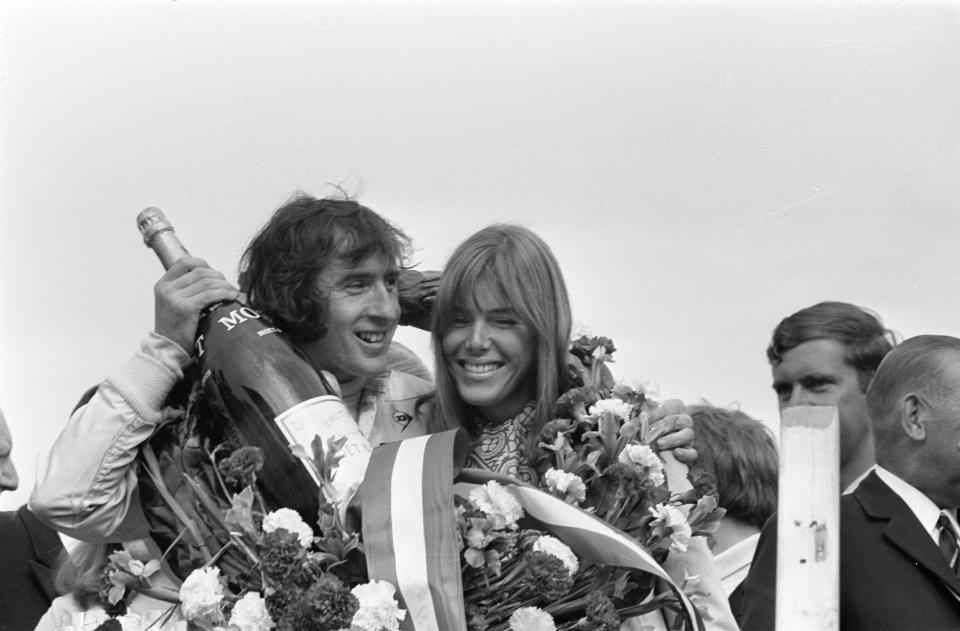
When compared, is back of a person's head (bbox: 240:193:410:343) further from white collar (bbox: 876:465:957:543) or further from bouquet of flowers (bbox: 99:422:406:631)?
white collar (bbox: 876:465:957:543)

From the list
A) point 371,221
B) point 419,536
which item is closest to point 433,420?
point 371,221

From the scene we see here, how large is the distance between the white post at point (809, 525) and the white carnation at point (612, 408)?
85 cm

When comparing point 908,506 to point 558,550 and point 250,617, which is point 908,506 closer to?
point 558,550

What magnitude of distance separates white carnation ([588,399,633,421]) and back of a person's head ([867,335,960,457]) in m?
0.65

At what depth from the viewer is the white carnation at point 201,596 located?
279 cm

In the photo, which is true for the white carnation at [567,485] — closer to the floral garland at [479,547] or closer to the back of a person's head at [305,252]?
the floral garland at [479,547]

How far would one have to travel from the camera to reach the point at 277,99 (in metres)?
4.02

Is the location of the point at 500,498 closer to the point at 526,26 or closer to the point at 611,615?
the point at 611,615

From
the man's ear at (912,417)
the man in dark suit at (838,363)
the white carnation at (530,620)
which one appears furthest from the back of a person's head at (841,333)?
the white carnation at (530,620)

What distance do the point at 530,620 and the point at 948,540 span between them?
108 cm

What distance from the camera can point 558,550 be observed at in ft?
9.61

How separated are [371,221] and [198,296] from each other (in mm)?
498

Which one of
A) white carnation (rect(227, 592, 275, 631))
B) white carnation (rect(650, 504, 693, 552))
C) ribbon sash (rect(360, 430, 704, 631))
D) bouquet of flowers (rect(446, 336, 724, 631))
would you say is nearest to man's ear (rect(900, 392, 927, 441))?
bouquet of flowers (rect(446, 336, 724, 631))

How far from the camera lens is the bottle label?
3.00 meters
